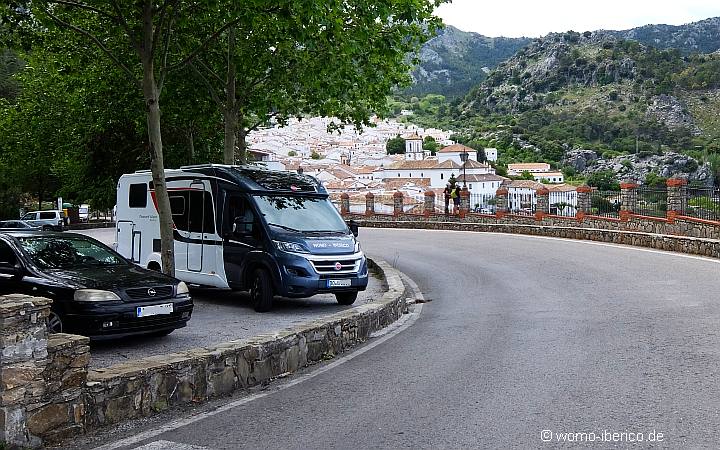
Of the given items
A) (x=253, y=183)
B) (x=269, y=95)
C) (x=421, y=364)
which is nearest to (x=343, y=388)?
(x=421, y=364)

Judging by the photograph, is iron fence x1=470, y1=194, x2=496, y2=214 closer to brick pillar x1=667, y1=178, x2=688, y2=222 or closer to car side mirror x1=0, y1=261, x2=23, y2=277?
brick pillar x1=667, y1=178, x2=688, y2=222

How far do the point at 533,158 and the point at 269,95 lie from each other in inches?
4936

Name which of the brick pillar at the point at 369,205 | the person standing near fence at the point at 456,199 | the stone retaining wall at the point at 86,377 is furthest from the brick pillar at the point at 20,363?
the brick pillar at the point at 369,205

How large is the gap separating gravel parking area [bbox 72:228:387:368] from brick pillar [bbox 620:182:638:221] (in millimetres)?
15488

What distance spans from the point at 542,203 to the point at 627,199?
667 cm

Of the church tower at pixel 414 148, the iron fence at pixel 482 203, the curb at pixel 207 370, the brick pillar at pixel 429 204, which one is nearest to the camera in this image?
the curb at pixel 207 370

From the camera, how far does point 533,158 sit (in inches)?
5561

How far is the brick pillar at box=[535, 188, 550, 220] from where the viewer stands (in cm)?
3422

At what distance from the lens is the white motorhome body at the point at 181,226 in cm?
1338

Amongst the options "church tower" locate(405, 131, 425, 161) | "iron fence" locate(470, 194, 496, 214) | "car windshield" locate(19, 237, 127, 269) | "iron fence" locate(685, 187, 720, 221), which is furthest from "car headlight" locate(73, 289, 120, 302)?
"church tower" locate(405, 131, 425, 161)

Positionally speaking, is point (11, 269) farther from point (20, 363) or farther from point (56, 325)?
point (20, 363)

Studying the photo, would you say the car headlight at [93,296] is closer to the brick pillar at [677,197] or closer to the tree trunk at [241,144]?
the tree trunk at [241,144]

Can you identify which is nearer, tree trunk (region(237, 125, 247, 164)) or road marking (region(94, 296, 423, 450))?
road marking (region(94, 296, 423, 450))

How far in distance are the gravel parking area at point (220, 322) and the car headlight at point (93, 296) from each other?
645 mm
